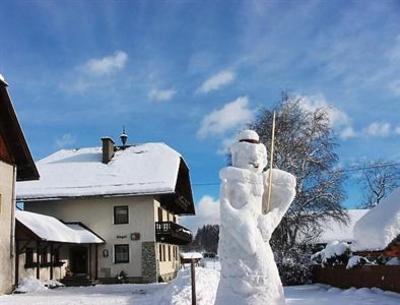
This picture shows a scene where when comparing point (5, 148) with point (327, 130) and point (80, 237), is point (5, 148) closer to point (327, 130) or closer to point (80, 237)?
point (80, 237)

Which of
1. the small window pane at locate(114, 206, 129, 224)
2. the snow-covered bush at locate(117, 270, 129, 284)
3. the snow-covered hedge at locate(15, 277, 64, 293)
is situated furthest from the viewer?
the small window pane at locate(114, 206, 129, 224)

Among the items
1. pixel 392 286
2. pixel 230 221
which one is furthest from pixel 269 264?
pixel 392 286

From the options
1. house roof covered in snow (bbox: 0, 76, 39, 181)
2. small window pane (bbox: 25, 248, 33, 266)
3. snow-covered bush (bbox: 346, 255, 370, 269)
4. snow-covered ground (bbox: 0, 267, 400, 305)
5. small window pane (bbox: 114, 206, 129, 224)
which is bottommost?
snow-covered ground (bbox: 0, 267, 400, 305)

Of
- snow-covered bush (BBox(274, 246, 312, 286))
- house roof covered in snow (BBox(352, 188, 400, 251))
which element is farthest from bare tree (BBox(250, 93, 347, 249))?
house roof covered in snow (BBox(352, 188, 400, 251))

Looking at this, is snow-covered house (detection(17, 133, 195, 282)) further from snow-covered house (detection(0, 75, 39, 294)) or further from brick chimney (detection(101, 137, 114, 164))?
snow-covered house (detection(0, 75, 39, 294))

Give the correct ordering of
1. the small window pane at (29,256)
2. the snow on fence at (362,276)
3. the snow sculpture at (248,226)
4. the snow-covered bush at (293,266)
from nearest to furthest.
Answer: the snow sculpture at (248,226), the snow on fence at (362,276), the snow-covered bush at (293,266), the small window pane at (29,256)

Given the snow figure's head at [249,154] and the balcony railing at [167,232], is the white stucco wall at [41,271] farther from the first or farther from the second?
the snow figure's head at [249,154]

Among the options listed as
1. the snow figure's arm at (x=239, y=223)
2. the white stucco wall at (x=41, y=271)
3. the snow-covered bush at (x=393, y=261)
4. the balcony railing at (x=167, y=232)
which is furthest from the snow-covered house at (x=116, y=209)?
the snow figure's arm at (x=239, y=223)

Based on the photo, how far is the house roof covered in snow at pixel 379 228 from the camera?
36.0ft

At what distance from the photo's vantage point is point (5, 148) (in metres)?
22.8

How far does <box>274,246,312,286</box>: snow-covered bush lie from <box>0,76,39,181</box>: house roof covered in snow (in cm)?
1194

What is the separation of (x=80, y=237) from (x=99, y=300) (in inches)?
469

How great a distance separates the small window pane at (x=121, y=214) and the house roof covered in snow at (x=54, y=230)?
1.50m

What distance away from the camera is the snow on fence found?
17234 mm
